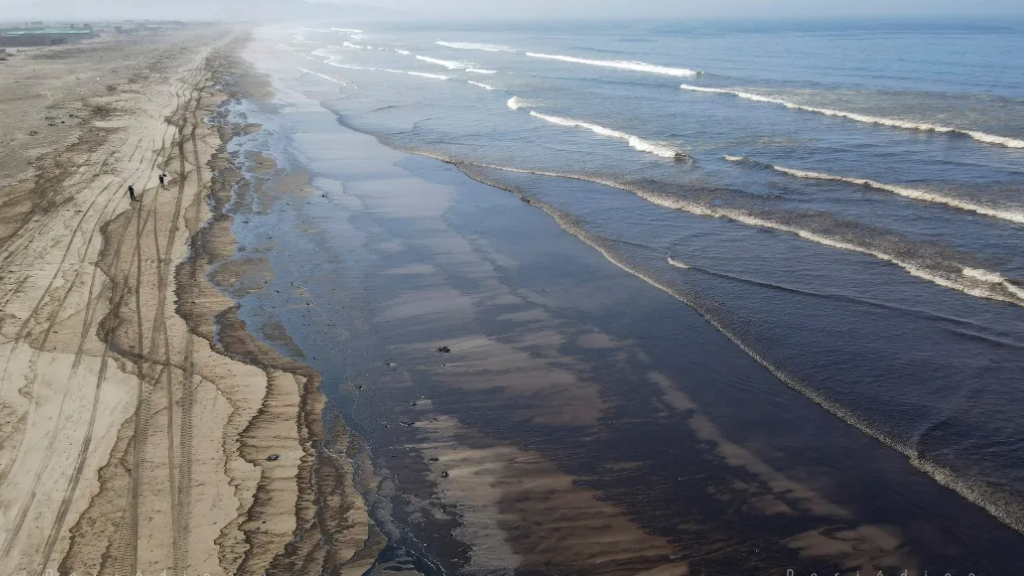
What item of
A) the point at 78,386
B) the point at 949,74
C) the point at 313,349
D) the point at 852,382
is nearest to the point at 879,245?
the point at 852,382

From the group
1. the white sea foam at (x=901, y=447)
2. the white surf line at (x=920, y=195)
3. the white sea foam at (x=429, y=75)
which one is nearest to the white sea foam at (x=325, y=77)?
the white sea foam at (x=429, y=75)

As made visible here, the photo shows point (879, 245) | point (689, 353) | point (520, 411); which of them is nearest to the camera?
point (520, 411)

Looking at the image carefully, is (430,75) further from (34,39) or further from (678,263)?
(34,39)

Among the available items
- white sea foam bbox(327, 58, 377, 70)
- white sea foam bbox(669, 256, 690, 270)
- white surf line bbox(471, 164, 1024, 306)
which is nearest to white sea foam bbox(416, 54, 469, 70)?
white sea foam bbox(327, 58, 377, 70)

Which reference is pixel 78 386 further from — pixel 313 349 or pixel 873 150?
pixel 873 150

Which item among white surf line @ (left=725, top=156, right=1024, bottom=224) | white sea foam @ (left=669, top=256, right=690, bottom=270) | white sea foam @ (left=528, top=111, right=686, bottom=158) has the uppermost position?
white sea foam @ (left=528, top=111, right=686, bottom=158)

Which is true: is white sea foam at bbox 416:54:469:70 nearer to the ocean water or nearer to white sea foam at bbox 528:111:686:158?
the ocean water
